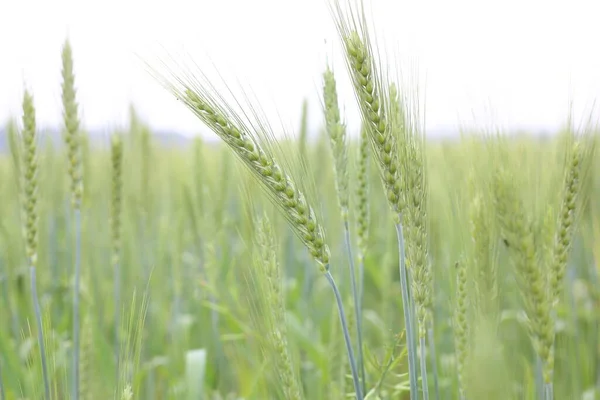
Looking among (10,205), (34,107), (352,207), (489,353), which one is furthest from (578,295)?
(10,205)

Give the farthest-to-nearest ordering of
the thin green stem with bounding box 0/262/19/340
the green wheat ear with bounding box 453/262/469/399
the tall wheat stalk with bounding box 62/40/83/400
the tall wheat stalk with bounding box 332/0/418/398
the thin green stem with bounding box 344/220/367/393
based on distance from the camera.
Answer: the thin green stem with bounding box 0/262/19/340 < the tall wheat stalk with bounding box 62/40/83/400 < the thin green stem with bounding box 344/220/367/393 < the green wheat ear with bounding box 453/262/469/399 < the tall wheat stalk with bounding box 332/0/418/398

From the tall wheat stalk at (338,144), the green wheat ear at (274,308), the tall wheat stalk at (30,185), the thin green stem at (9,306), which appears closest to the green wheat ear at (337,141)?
the tall wheat stalk at (338,144)

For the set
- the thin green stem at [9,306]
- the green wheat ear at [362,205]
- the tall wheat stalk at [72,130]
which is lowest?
the thin green stem at [9,306]

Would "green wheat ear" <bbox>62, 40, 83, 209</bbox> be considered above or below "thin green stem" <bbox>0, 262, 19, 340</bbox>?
above

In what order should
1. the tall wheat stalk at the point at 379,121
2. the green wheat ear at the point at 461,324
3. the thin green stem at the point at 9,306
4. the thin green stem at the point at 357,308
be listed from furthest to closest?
the thin green stem at the point at 9,306 → the thin green stem at the point at 357,308 → the green wheat ear at the point at 461,324 → the tall wheat stalk at the point at 379,121

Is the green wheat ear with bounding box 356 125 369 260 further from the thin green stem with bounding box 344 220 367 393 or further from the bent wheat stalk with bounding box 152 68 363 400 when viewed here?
the bent wheat stalk with bounding box 152 68 363 400

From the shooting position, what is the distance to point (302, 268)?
4.00 m

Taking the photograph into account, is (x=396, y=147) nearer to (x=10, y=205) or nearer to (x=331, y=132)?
(x=331, y=132)

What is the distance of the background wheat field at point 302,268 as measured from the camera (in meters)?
1.05

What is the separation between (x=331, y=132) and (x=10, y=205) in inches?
108

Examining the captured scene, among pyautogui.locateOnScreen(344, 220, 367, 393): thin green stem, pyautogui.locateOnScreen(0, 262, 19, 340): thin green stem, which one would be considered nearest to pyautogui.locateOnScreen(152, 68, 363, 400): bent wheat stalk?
pyautogui.locateOnScreen(344, 220, 367, 393): thin green stem

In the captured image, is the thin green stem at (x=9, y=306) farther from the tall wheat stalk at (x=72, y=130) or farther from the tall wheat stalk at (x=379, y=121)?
the tall wheat stalk at (x=379, y=121)

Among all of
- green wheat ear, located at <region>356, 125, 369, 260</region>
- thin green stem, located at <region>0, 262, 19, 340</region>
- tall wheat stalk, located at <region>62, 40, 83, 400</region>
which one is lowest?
thin green stem, located at <region>0, 262, 19, 340</region>

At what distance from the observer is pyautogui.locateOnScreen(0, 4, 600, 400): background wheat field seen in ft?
3.46
